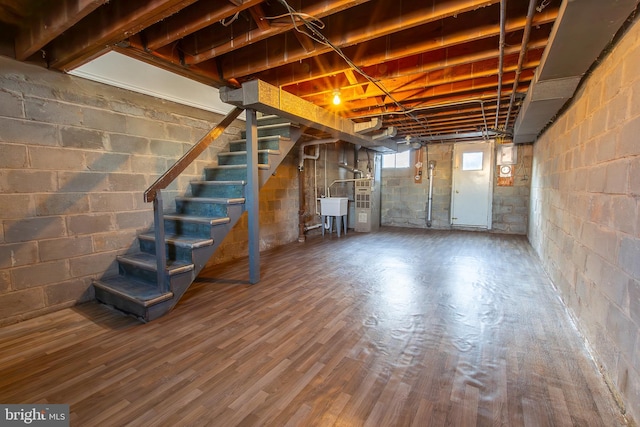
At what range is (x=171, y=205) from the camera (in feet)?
10.9

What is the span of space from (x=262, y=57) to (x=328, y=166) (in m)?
3.86

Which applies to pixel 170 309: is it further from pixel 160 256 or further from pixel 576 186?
pixel 576 186

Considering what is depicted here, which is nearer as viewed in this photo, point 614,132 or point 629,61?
point 629,61

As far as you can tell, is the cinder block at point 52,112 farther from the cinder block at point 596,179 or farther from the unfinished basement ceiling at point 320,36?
the cinder block at point 596,179

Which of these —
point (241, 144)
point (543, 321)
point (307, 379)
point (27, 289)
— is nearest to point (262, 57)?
point (241, 144)

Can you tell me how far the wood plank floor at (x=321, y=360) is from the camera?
4.42 feet

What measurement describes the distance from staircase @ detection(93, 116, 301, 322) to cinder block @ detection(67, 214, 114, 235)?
0.31m

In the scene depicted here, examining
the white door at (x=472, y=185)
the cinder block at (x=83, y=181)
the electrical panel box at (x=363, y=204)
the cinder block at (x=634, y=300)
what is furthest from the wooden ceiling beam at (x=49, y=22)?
the white door at (x=472, y=185)

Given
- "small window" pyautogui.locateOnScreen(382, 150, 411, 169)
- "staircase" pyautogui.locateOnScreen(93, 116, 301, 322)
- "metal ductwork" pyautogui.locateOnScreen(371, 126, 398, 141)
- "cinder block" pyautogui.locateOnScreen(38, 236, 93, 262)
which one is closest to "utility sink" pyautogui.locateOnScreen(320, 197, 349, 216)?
"metal ductwork" pyautogui.locateOnScreen(371, 126, 398, 141)

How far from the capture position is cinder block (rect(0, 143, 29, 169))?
6.86ft

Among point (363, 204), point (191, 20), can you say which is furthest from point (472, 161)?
point (191, 20)

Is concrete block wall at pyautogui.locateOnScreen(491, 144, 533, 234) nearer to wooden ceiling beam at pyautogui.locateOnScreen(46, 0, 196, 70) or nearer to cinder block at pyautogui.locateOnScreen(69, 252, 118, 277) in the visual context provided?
wooden ceiling beam at pyautogui.locateOnScreen(46, 0, 196, 70)

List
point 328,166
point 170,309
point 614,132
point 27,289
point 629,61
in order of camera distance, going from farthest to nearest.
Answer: point 328,166 → point 170,309 → point 27,289 → point 614,132 → point 629,61

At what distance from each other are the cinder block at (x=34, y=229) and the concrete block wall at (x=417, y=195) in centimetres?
643
